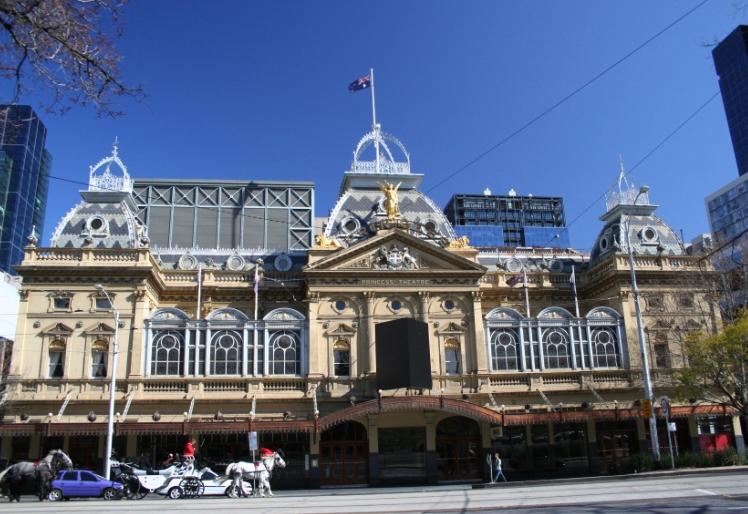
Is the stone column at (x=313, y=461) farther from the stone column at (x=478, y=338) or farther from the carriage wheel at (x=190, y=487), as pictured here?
the stone column at (x=478, y=338)

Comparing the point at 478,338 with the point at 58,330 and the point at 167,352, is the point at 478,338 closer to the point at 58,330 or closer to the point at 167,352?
the point at 167,352

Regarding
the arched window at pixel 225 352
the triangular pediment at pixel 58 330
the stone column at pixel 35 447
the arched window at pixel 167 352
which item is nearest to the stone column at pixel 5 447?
the stone column at pixel 35 447

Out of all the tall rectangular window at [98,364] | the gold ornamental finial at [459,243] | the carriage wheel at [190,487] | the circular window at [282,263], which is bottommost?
the carriage wheel at [190,487]

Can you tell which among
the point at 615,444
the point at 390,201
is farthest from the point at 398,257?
the point at 615,444

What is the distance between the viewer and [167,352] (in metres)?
41.9

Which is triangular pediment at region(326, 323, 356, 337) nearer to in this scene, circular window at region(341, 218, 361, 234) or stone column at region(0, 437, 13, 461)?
circular window at region(341, 218, 361, 234)

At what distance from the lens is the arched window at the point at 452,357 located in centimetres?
4378

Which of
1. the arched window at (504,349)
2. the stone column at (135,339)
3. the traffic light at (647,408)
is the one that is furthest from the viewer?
the arched window at (504,349)

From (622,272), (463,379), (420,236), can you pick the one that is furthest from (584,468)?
(420,236)

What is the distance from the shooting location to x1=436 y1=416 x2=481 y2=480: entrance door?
41812 millimetres

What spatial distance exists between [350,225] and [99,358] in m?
19.1

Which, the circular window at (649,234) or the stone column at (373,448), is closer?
the stone column at (373,448)

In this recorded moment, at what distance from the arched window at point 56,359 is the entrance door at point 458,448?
23427mm

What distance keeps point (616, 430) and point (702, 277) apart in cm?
1161
